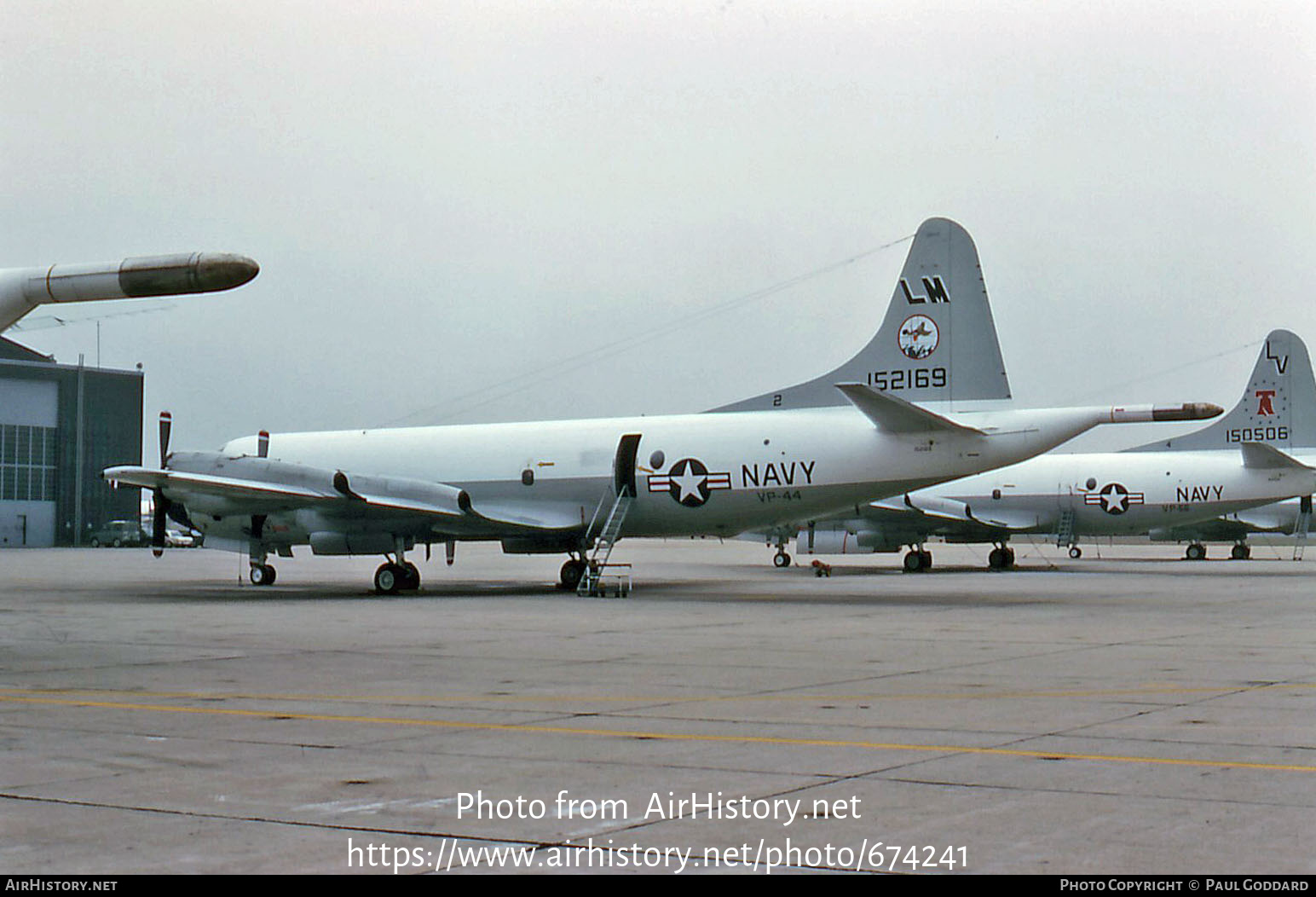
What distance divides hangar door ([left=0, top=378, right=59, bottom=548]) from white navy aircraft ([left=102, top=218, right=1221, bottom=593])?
4693cm

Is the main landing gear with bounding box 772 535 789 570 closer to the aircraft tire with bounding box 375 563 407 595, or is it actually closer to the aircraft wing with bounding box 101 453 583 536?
the aircraft wing with bounding box 101 453 583 536

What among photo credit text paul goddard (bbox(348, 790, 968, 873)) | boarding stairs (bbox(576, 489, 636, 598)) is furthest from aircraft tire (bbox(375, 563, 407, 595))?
photo credit text paul goddard (bbox(348, 790, 968, 873))

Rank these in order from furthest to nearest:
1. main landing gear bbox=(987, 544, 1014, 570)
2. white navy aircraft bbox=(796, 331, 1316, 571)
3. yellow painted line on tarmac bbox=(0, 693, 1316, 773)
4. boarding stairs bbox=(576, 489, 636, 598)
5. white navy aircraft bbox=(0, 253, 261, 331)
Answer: main landing gear bbox=(987, 544, 1014, 570)
white navy aircraft bbox=(796, 331, 1316, 571)
boarding stairs bbox=(576, 489, 636, 598)
white navy aircraft bbox=(0, 253, 261, 331)
yellow painted line on tarmac bbox=(0, 693, 1316, 773)

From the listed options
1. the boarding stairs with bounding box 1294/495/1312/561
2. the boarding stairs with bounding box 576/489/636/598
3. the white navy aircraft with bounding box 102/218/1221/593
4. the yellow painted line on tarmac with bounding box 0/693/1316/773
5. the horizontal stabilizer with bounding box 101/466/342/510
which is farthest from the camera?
the boarding stairs with bounding box 1294/495/1312/561

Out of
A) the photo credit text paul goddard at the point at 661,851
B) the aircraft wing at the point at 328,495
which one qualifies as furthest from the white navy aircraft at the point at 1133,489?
the photo credit text paul goddard at the point at 661,851

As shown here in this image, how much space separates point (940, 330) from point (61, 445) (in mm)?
61829

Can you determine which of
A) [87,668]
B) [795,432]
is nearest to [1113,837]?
[87,668]

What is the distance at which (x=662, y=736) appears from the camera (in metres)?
9.16

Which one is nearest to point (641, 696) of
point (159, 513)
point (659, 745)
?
point (659, 745)

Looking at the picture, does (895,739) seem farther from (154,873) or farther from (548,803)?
(154,873)

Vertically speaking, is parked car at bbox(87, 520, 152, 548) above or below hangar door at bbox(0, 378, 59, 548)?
below

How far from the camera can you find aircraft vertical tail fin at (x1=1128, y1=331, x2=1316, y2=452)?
45688mm

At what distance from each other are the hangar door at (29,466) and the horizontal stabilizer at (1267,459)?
187 feet
